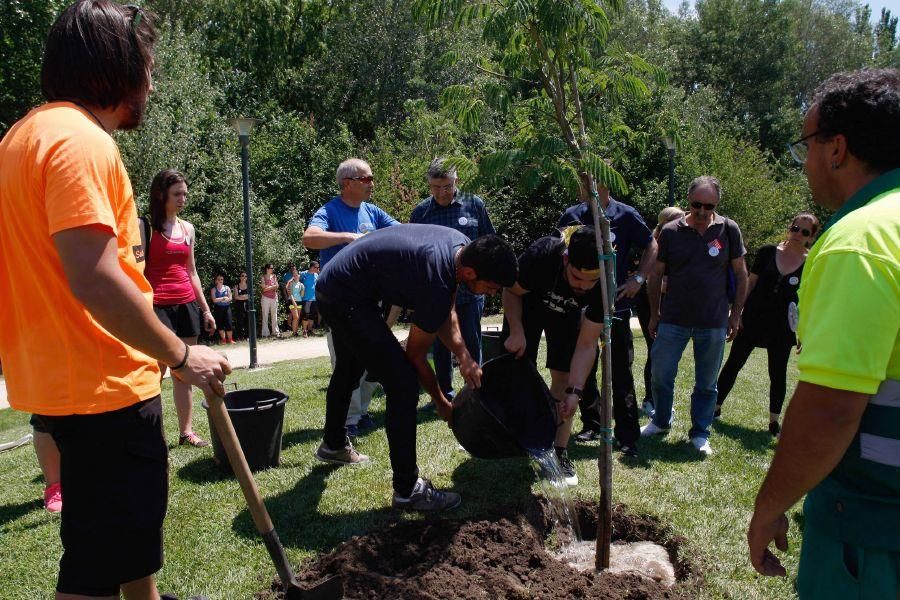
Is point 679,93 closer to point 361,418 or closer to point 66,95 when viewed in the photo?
point 361,418

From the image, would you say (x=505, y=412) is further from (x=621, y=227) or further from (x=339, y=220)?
(x=339, y=220)

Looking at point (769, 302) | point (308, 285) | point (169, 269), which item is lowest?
point (308, 285)

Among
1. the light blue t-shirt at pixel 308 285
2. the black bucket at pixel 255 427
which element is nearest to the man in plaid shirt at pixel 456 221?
the black bucket at pixel 255 427

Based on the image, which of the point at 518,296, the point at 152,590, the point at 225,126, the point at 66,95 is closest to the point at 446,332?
the point at 518,296

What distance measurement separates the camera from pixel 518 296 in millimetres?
4516

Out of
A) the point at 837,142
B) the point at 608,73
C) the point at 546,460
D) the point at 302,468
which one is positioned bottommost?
the point at 302,468

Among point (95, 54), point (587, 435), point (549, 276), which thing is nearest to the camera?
point (95, 54)

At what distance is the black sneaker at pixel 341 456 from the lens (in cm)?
465

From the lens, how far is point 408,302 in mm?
3695

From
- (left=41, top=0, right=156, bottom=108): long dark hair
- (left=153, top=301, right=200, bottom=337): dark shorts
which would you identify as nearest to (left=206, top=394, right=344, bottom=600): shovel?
(left=41, top=0, right=156, bottom=108): long dark hair

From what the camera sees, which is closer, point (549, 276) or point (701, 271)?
point (549, 276)

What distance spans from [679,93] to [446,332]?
75.3 ft

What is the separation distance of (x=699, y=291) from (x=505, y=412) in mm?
2075

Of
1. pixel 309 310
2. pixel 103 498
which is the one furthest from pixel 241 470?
pixel 309 310
